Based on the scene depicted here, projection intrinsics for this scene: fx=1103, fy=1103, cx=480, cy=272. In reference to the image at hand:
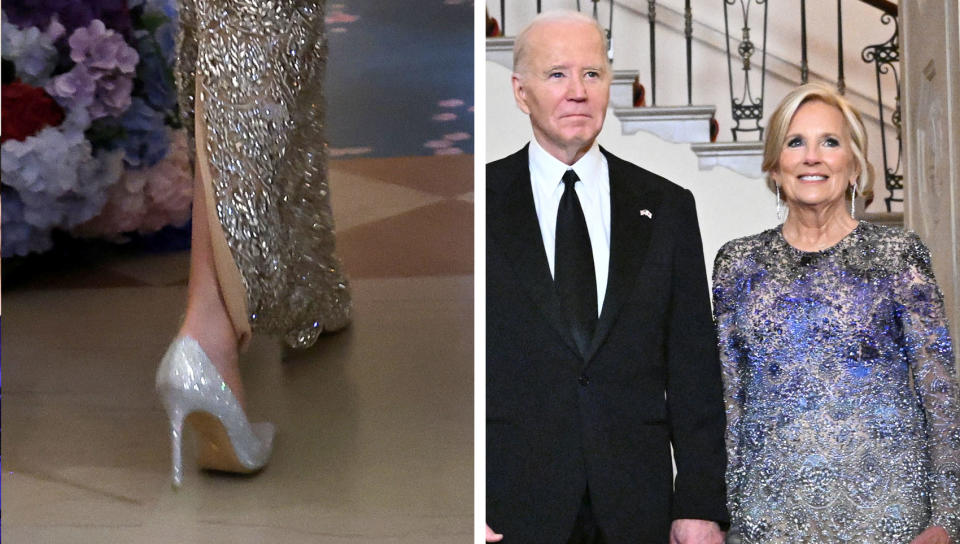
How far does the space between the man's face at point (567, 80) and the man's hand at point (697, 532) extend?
19.6 inches

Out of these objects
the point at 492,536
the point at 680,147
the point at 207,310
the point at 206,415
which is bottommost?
the point at 492,536

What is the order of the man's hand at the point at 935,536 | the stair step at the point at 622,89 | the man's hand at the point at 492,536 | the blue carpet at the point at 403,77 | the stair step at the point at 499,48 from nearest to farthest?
1. the man's hand at the point at 935,536
2. the man's hand at the point at 492,536
3. the blue carpet at the point at 403,77
4. the stair step at the point at 499,48
5. the stair step at the point at 622,89

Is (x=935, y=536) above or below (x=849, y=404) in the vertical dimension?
below

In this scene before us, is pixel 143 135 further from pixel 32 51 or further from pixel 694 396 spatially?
pixel 694 396

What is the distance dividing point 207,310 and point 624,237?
57cm

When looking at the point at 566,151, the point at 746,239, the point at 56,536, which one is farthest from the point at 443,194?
the point at 56,536

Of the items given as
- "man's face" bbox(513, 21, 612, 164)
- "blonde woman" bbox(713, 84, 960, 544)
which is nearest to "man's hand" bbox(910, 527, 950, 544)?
"blonde woman" bbox(713, 84, 960, 544)

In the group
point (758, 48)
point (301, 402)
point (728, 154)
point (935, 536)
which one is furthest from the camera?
point (758, 48)

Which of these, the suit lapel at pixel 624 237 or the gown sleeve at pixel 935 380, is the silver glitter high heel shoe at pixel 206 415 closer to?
the suit lapel at pixel 624 237

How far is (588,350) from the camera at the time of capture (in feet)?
4.53

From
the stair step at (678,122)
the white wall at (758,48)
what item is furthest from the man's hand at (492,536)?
the white wall at (758,48)

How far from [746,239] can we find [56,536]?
102 cm

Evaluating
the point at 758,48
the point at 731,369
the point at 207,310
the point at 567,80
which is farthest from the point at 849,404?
the point at 758,48

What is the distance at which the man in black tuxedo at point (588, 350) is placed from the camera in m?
1.38
